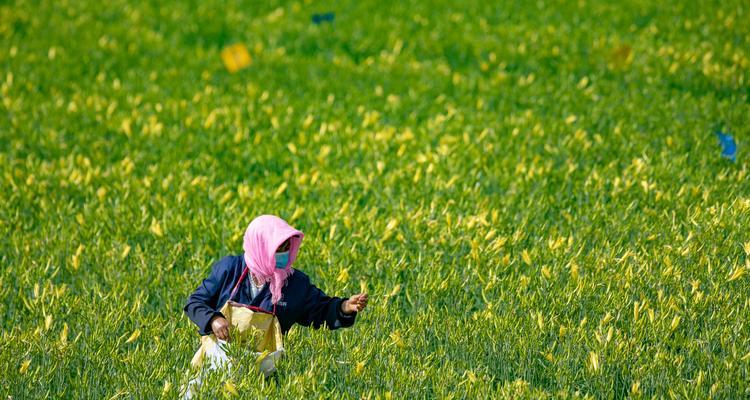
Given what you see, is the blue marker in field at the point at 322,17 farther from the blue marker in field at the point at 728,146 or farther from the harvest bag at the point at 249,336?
the harvest bag at the point at 249,336

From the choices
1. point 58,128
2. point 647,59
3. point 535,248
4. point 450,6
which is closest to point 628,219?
point 535,248

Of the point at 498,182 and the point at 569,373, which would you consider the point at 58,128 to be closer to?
the point at 498,182

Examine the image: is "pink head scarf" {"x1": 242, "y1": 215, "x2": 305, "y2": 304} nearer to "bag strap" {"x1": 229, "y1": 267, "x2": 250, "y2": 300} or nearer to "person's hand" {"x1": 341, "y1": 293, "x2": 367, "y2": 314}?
"bag strap" {"x1": 229, "y1": 267, "x2": 250, "y2": 300}

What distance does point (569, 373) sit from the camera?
3.85 m

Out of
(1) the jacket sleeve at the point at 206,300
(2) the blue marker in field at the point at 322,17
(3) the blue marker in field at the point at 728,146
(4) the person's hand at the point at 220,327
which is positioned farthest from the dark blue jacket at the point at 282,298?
Result: (2) the blue marker in field at the point at 322,17

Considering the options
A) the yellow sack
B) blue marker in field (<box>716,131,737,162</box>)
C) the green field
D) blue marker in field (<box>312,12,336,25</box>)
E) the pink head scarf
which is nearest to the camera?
the pink head scarf

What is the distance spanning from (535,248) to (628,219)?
0.89 m

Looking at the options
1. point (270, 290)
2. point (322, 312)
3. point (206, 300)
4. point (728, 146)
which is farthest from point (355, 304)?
point (728, 146)

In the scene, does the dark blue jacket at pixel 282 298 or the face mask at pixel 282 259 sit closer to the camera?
the face mask at pixel 282 259

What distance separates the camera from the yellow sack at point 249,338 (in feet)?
12.2

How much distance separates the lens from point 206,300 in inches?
149

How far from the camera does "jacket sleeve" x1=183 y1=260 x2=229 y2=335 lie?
11.9 feet

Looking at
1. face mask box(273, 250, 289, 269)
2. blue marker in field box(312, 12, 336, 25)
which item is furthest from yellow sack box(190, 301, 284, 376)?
blue marker in field box(312, 12, 336, 25)

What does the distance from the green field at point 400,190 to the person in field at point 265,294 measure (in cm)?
20
